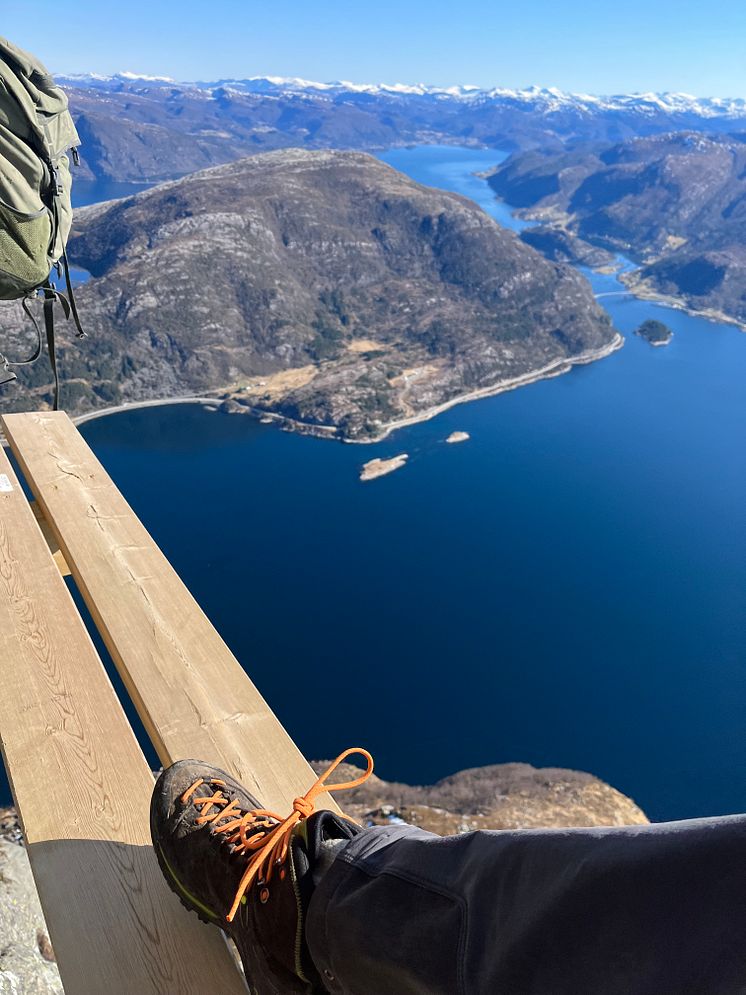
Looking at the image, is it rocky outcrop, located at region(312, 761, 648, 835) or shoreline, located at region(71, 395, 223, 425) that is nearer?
rocky outcrop, located at region(312, 761, 648, 835)

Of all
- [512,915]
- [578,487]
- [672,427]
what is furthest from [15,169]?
[672,427]

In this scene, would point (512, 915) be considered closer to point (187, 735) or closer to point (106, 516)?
point (187, 735)

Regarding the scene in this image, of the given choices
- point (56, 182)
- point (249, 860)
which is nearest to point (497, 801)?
point (249, 860)

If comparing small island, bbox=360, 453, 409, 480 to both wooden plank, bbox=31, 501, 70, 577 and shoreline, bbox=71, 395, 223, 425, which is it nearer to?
shoreline, bbox=71, 395, 223, 425

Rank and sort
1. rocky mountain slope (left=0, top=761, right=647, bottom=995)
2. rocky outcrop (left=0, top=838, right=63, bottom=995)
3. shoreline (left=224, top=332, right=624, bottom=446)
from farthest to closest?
shoreline (left=224, top=332, right=624, bottom=446), rocky mountain slope (left=0, top=761, right=647, bottom=995), rocky outcrop (left=0, top=838, right=63, bottom=995)

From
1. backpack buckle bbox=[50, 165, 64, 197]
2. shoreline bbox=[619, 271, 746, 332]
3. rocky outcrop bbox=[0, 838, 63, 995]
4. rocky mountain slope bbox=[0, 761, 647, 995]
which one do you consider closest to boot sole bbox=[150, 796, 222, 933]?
rocky outcrop bbox=[0, 838, 63, 995]

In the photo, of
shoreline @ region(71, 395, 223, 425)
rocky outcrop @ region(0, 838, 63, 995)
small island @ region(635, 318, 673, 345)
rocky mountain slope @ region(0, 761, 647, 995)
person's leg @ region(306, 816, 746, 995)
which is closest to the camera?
person's leg @ region(306, 816, 746, 995)

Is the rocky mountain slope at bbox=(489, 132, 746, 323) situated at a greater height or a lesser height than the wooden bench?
greater

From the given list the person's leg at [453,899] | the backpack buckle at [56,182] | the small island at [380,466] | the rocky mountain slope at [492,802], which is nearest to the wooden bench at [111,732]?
the person's leg at [453,899]
